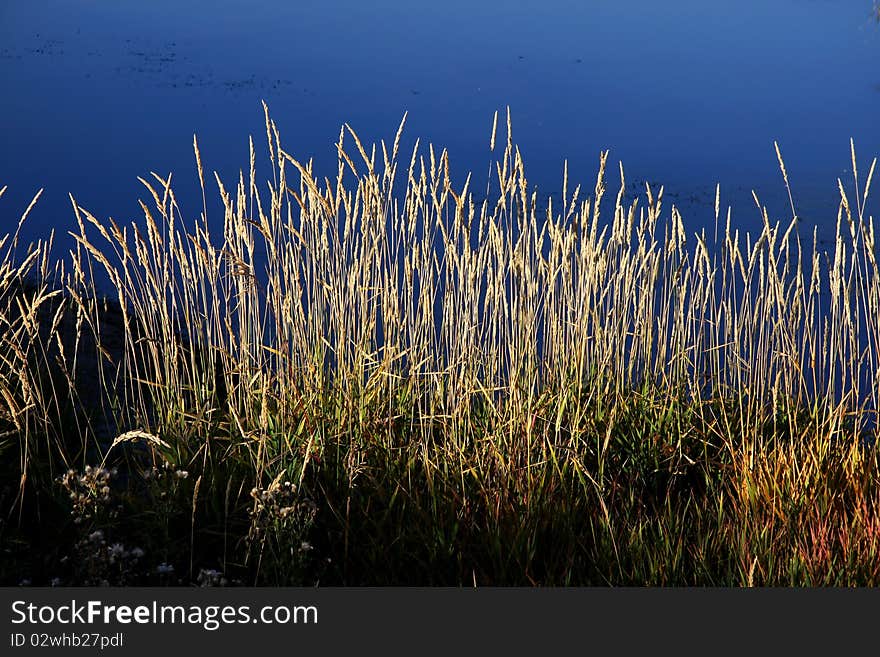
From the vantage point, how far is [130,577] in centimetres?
227

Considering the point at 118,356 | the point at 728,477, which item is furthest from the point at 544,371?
the point at 118,356

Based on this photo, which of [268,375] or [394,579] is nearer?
[394,579]

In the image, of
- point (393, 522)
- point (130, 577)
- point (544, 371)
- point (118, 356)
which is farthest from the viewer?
point (118, 356)

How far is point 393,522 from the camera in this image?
8.86 ft

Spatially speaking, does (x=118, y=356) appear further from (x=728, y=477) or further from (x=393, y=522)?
(x=728, y=477)

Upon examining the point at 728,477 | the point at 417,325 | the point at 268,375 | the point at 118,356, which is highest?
the point at 417,325

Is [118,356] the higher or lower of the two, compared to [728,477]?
lower

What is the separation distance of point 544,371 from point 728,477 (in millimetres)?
720

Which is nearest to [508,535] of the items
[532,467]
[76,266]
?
[532,467]

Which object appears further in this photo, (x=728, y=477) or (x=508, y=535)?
(x=728, y=477)
